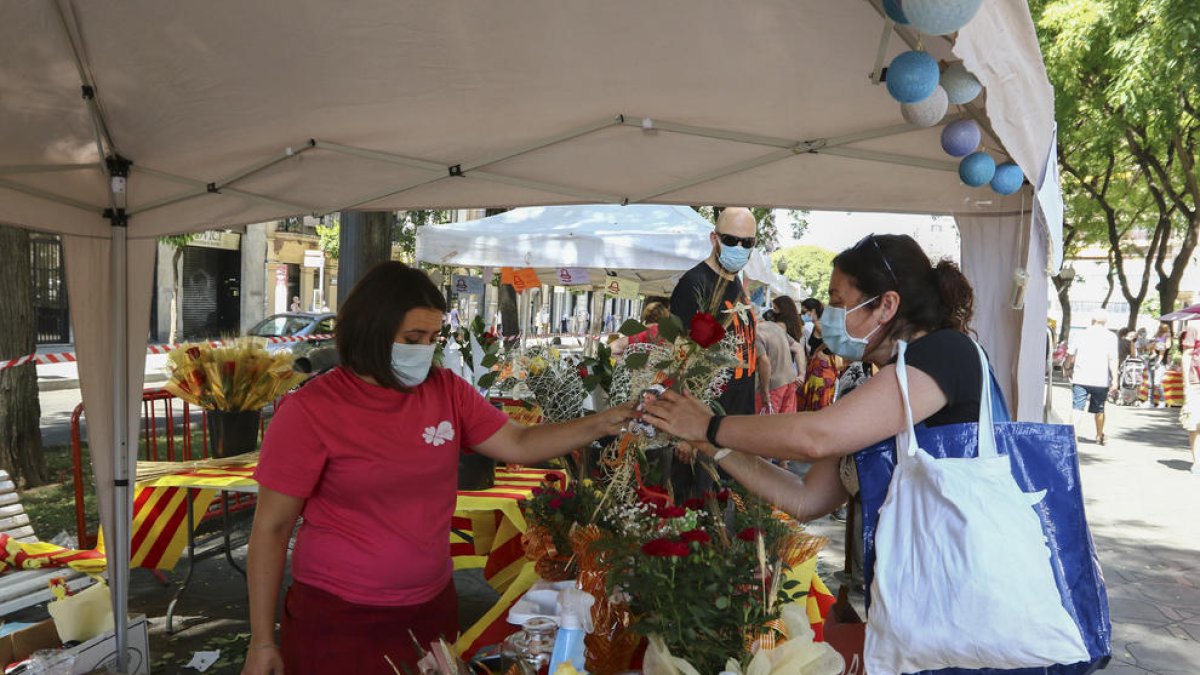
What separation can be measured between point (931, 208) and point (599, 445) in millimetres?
1522

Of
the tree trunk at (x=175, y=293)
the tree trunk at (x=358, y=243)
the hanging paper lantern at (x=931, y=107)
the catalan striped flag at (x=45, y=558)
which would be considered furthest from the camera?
the tree trunk at (x=175, y=293)

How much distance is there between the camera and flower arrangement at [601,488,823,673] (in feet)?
4.86

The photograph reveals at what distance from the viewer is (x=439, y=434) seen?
222cm

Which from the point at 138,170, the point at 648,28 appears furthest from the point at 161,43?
the point at 648,28

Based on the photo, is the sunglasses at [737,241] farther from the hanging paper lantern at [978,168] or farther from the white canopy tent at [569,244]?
the white canopy tent at [569,244]

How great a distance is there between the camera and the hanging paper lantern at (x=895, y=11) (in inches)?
60.6

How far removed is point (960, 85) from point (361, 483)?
1702 mm

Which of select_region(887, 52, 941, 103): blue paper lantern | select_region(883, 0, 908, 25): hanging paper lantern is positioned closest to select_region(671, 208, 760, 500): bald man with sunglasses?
select_region(887, 52, 941, 103): blue paper lantern

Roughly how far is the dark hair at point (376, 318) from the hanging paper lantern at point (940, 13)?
4.56ft

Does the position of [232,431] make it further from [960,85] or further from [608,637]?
[960,85]

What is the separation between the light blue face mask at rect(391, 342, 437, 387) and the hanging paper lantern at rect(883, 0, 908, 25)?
1.35 meters

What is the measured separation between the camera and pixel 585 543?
196 cm

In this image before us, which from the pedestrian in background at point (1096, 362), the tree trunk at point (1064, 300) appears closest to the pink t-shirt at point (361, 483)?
the pedestrian in background at point (1096, 362)

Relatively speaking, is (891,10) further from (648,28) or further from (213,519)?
(213,519)
